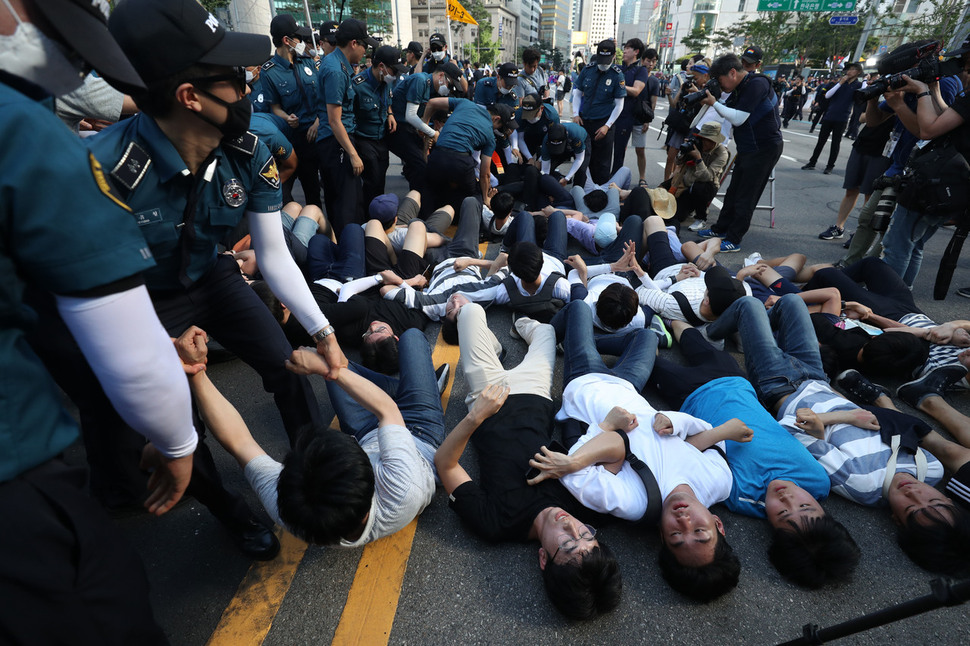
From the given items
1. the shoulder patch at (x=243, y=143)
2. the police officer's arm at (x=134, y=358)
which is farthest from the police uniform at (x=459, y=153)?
the police officer's arm at (x=134, y=358)

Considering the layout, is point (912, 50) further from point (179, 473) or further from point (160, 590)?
point (160, 590)

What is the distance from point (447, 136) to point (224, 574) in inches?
166

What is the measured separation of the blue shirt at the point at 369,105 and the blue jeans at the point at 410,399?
3.19 m

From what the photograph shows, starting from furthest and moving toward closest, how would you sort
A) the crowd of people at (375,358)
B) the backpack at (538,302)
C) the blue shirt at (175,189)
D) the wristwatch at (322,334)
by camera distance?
the backpack at (538,302)
the wristwatch at (322,334)
the blue shirt at (175,189)
the crowd of people at (375,358)

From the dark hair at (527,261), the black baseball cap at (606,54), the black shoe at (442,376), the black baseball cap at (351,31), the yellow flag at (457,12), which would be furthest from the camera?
the yellow flag at (457,12)

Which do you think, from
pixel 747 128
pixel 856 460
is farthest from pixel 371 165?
pixel 856 460

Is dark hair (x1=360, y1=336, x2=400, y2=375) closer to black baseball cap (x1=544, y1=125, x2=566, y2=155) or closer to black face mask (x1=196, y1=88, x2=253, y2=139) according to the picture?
black face mask (x1=196, y1=88, x2=253, y2=139)

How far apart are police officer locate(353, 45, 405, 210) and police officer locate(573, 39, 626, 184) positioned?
9.45 ft

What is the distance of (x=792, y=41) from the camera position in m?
34.4

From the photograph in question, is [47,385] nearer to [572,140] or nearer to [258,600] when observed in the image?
[258,600]

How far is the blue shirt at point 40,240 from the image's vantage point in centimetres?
64

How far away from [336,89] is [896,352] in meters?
4.53

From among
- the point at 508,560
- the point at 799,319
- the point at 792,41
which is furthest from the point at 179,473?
the point at 792,41

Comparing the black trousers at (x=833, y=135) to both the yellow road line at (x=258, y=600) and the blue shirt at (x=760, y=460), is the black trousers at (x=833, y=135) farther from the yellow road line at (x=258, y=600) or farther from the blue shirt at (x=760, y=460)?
the yellow road line at (x=258, y=600)
